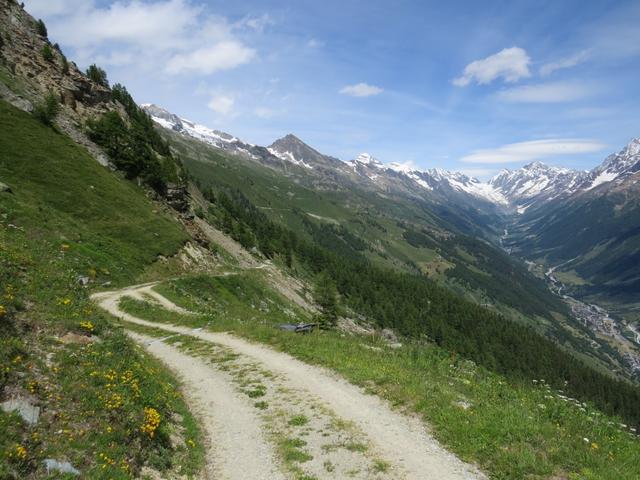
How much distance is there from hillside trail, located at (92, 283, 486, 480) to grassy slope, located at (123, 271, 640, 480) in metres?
0.88

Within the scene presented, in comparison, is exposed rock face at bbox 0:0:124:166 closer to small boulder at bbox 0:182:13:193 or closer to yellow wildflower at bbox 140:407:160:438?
small boulder at bbox 0:182:13:193

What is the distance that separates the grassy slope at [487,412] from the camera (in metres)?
12.9

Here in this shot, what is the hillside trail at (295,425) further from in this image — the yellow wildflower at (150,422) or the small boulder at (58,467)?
the small boulder at (58,467)

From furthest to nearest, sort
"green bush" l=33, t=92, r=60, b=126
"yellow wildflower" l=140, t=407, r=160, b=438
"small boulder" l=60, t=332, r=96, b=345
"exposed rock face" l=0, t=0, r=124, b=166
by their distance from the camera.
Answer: "exposed rock face" l=0, t=0, r=124, b=166, "green bush" l=33, t=92, r=60, b=126, "small boulder" l=60, t=332, r=96, b=345, "yellow wildflower" l=140, t=407, r=160, b=438

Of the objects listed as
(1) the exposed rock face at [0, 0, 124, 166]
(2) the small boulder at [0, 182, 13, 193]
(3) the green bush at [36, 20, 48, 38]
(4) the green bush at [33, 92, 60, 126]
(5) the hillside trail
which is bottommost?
(5) the hillside trail

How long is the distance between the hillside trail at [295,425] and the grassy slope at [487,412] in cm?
88

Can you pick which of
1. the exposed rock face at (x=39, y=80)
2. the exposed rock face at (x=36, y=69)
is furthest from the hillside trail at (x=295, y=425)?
the exposed rock face at (x=36, y=69)

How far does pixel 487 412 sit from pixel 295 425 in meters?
7.69

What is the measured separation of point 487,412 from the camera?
630 inches

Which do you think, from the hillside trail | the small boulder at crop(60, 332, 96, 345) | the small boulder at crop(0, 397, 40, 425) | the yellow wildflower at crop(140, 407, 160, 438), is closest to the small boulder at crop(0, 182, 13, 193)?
the hillside trail

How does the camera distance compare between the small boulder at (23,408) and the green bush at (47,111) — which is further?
the green bush at (47,111)

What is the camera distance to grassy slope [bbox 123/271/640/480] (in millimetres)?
12906

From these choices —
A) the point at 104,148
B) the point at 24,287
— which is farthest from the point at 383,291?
the point at 24,287

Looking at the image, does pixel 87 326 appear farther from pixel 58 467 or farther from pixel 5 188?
pixel 5 188
